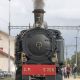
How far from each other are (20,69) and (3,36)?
77963mm

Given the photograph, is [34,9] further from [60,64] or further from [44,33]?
[60,64]

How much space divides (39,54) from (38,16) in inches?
92.0

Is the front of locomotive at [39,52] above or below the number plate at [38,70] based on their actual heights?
above

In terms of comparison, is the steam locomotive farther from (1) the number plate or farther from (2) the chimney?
(2) the chimney

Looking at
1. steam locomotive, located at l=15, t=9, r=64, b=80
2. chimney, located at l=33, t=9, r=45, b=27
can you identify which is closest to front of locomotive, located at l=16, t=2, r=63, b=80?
steam locomotive, located at l=15, t=9, r=64, b=80

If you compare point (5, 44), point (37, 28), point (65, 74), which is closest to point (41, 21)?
point (37, 28)

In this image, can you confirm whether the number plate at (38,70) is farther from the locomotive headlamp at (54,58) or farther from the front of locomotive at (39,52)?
the locomotive headlamp at (54,58)

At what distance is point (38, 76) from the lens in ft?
67.6

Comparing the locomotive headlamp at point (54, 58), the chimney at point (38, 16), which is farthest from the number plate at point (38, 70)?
the chimney at point (38, 16)

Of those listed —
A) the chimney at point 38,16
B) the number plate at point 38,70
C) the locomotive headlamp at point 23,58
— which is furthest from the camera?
the chimney at point 38,16

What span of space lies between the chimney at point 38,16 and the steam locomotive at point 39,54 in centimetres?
28

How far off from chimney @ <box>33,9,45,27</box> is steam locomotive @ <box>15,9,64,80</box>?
0.28m

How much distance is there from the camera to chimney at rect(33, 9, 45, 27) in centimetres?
2208

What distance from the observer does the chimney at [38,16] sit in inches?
869
